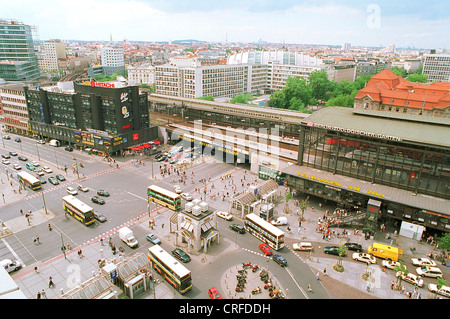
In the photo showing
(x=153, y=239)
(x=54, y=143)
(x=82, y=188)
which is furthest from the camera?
(x=54, y=143)

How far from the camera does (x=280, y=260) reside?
153 ft

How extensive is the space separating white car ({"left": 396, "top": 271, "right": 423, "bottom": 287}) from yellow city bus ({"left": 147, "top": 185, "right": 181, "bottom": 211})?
38.4m

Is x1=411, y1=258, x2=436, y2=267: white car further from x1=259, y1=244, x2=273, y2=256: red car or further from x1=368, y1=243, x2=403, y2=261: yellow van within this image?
x1=259, y1=244, x2=273, y2=256: red car

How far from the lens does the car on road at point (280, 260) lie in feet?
151

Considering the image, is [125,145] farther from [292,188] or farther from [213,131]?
[292,188]

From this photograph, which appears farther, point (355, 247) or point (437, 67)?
point (437, 67)

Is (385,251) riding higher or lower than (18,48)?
lower

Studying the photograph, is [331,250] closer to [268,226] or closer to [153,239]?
[268,226]

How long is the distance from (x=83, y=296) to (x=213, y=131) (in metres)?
64.8

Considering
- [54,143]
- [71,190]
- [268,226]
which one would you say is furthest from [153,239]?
[54,143]

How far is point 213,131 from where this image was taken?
94.8 m

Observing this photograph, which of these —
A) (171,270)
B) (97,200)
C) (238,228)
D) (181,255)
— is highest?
(171,270)

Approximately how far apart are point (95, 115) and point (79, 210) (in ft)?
143

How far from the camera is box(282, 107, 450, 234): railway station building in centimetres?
5241
